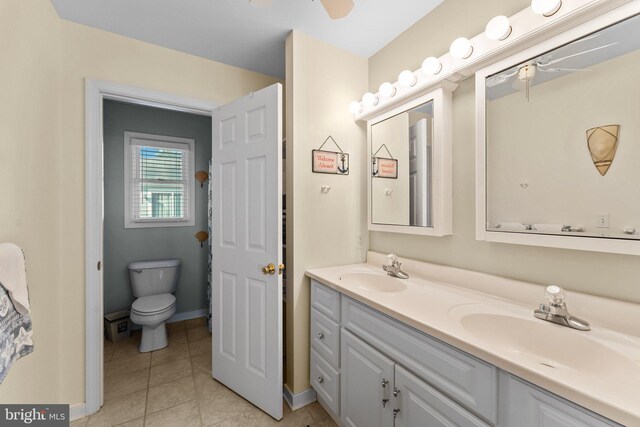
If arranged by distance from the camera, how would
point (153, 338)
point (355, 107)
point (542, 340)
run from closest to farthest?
point (542, 340), point (355, 107), point (153, 338)

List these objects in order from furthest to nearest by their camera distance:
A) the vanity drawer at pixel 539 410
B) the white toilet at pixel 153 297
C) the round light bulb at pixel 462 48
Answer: the white toilet at pixel 153 297
the round light bulb at pixel 462 48
the vanity drawer at pixel 539 410

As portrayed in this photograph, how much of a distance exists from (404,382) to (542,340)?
0.52m

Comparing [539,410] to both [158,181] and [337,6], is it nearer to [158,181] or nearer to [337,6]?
[337,6]

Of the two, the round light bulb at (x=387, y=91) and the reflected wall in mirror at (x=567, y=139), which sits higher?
the round light bulb at (x=387, y=91)

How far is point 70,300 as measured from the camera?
1.66 metres

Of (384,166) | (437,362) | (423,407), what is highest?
(384,166)

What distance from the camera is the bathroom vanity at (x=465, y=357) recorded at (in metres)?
0.67

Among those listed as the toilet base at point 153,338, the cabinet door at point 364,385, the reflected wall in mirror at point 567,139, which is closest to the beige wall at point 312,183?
the cabinet door at point 364,385

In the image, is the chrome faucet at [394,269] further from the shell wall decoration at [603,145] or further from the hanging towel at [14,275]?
the hanging towel at [14,275]

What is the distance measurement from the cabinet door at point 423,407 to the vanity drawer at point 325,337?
1.48ft

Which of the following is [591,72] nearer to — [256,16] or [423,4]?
[423,4]

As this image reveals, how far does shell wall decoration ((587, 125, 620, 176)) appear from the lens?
3.06 ft

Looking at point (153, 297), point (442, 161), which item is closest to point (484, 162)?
point (442, 161)

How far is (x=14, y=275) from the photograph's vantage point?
39.1 inches
